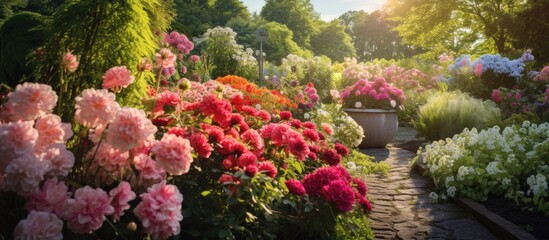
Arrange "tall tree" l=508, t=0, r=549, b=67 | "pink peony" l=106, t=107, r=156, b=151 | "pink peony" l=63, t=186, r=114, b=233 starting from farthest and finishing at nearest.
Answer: "tall tree" l=508, t=0, r=549, b=67, "pink peony" l=106, t=107, r=156, b=151, "pink peony" l=63, t=186, r=114, b=233

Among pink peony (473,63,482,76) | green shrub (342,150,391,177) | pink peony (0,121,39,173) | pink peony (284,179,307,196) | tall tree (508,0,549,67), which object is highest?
tall tree (508,0,549,67)

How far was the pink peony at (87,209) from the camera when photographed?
1653 mm

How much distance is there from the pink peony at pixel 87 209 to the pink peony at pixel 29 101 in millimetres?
389

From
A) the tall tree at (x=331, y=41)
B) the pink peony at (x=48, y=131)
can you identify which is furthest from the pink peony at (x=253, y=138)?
the tall tree at (x=331, y=41)

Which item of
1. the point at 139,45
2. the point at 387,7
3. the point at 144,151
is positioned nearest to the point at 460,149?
the point at 139,45

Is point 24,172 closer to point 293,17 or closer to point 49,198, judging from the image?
point 49,198

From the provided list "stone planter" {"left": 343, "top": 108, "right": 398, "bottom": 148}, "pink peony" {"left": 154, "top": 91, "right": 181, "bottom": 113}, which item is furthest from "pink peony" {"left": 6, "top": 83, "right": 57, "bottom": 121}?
"stone planter" {"left": 343, "top": 108, "right": 398, "bottom": 148}

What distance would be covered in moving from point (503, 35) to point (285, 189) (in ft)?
69.3

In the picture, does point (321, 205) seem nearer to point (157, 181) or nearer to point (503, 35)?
point (157, 181)

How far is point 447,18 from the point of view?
74.3ft

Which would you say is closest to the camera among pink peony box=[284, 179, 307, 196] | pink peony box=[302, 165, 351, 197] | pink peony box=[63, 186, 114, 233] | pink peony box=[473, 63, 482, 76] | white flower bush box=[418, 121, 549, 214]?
pink peony box=[63, 186, 114, 233]

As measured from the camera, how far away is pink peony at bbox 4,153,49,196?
1.57 metres

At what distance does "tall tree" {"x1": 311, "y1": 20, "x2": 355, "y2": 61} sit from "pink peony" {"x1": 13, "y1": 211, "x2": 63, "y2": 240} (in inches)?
1906

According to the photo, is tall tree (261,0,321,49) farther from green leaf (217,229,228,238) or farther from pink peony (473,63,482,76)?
green leaf (217,229,228,238)
